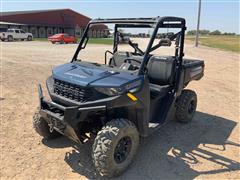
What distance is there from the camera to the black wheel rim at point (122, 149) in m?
3.55

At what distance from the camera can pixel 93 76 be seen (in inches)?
141

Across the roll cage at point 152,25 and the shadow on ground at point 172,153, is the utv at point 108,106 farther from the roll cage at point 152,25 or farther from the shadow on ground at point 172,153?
the shadow on ground at point 172,153

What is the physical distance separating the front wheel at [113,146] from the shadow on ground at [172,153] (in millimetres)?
196

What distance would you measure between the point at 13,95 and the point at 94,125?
3.68 metres

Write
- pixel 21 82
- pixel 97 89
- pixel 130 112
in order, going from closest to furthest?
pixel 97 89 < pixel 130 112 < pixel 21 82

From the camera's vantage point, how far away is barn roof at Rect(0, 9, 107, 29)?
171 ft

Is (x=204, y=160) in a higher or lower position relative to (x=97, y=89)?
lower

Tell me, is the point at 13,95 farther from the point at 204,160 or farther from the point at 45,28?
the point at 45,28

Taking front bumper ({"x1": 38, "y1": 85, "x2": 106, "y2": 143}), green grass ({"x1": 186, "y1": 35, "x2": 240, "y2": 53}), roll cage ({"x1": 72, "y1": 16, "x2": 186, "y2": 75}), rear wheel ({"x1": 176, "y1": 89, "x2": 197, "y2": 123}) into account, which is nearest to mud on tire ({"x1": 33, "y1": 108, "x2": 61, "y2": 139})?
front bumper ({"x1": 38, "y1": 85, "x2": 106, "y2": 143})

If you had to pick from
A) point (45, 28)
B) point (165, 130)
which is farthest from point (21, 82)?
point (45, 28)

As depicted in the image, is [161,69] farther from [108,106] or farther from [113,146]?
[113,146]

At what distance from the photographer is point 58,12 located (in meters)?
59.2

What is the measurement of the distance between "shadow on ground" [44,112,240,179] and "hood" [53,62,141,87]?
1.19 meters

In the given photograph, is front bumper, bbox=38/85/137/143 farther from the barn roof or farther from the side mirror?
the barn roof
